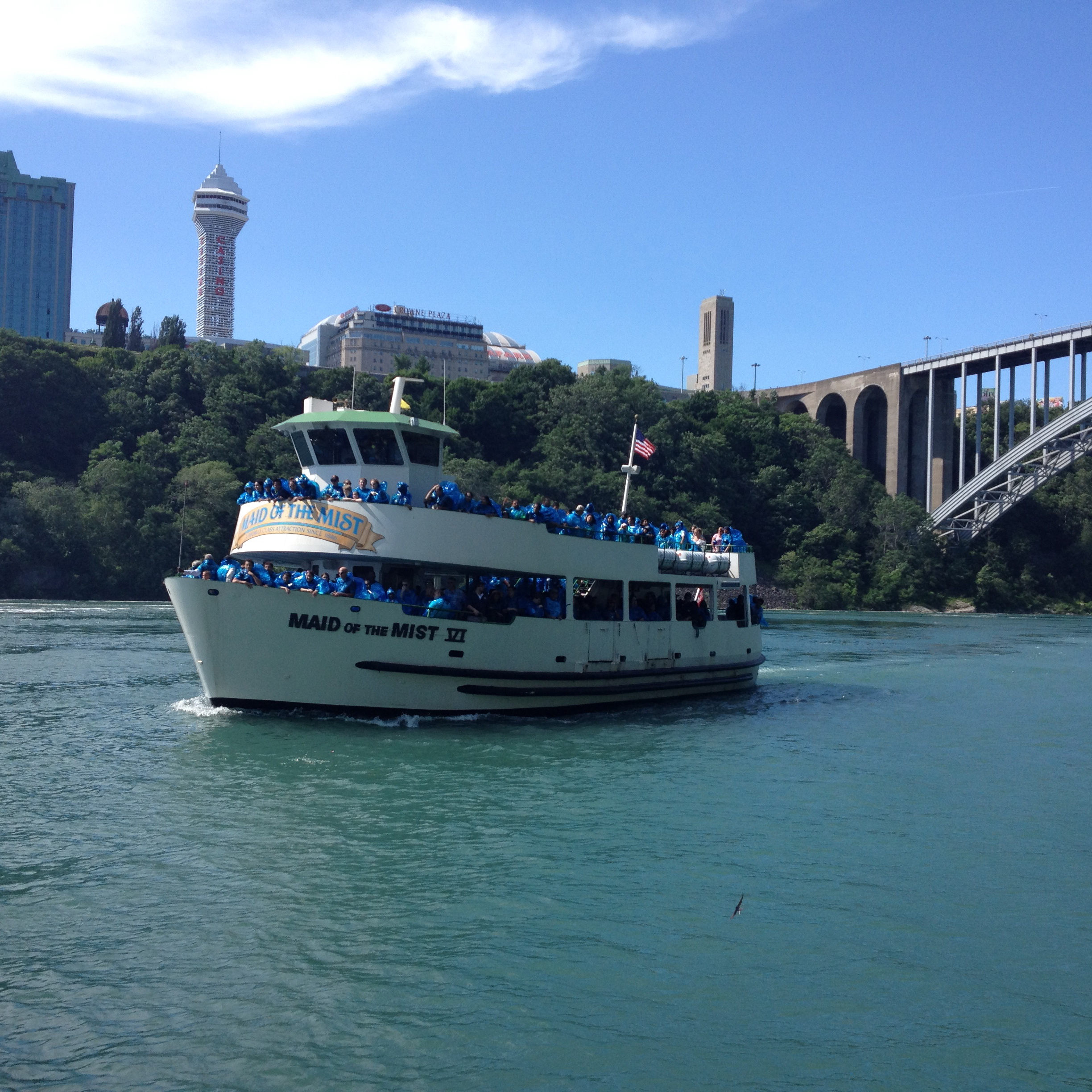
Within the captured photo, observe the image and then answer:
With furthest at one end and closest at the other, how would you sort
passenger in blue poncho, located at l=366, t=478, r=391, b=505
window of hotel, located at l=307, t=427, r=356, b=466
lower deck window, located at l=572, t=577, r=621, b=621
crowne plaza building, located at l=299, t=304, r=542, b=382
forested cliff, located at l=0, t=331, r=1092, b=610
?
1. crowne plaza building, located at l=299, t=304, r=542, b=382
2. forested cliff, located at l=0, t=331, r=1092, b=610
3. lower deck window, located at l=572, t=577, r=621, b=621
4. window of hotel, located at l=307, t=427, r=356, b=466
5. passenger in blue poncho, located at l=366, t=478, r=391, b=505

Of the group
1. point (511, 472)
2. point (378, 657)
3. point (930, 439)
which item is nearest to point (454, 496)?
point (378, 657)

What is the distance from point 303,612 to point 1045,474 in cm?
7811

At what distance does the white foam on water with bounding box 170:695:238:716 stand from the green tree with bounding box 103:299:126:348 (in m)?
95.2

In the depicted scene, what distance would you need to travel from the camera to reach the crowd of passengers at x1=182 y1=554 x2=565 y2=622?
66.5ft

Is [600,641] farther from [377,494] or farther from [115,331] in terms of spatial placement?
[115,331]

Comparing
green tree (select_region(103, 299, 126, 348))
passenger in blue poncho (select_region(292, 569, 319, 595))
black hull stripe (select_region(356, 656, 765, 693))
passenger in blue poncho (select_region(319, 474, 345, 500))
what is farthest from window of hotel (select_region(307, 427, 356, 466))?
green tree (select_region(103, 299, 126, 348))

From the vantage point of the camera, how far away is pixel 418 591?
21750 mm

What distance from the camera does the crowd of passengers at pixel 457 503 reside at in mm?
21625

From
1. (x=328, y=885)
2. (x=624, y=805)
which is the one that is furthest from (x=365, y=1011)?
(x=624, y=805)

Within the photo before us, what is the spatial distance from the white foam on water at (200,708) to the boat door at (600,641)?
7292 mm

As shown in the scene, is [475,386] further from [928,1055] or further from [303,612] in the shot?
[928,1055]

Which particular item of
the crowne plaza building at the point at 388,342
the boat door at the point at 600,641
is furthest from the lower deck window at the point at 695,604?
the crowne plaza building at the point at 388,342

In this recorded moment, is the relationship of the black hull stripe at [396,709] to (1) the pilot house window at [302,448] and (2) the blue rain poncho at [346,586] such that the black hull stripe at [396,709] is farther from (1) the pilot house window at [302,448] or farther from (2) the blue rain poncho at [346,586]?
(1) the pilot house window at [302,448]

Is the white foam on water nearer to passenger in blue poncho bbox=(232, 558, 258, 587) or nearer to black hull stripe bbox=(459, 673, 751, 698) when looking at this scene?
passenger in blue poncho bbox=(232, 558, 258, 587)
